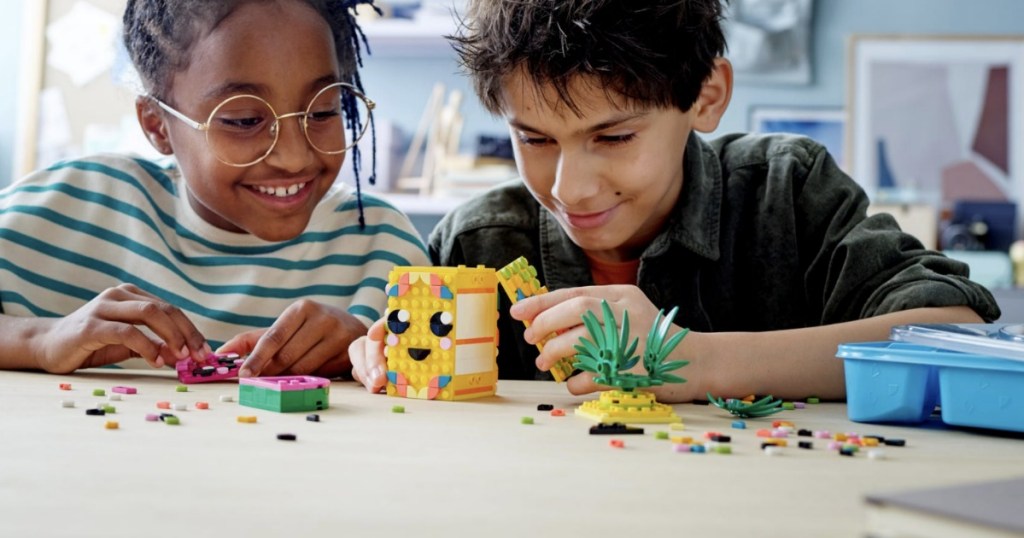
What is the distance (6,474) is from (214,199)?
869 millimetres

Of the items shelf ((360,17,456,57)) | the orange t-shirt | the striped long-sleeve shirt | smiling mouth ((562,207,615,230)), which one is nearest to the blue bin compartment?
smiling mouth ((562,207,615,230))

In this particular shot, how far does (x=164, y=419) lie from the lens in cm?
76

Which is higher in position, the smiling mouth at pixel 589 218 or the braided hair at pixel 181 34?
the braided hair at pixel 181 34

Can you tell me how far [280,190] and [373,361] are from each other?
0.48 meters

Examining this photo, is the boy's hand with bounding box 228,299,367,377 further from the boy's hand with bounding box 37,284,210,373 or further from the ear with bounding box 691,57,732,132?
the ear with bounding box 691,57,732,132

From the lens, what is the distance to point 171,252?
1459 millimetres

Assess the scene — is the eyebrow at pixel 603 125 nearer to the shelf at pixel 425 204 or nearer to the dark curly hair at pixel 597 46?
the dark curly hair at pixel 597 46

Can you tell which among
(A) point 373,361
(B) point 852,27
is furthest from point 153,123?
(B) point 852,27

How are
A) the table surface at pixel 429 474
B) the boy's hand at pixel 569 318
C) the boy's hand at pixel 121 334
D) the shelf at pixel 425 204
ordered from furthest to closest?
1. the shelf at pixel 425 204
2. the boy's hand at pixel 121 334
3. the boy's hand at pixel 569 318
4. the table surface at pixel 429 474

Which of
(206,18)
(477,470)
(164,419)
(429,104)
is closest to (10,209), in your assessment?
(206,18)

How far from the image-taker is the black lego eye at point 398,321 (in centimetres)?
95

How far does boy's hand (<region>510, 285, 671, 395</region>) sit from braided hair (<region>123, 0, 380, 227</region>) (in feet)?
2.05

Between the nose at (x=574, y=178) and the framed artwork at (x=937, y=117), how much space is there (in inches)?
73.9

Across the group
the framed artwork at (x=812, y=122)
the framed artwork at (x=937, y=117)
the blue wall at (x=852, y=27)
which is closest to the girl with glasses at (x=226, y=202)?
the blue wall at (x=852, y=27)
